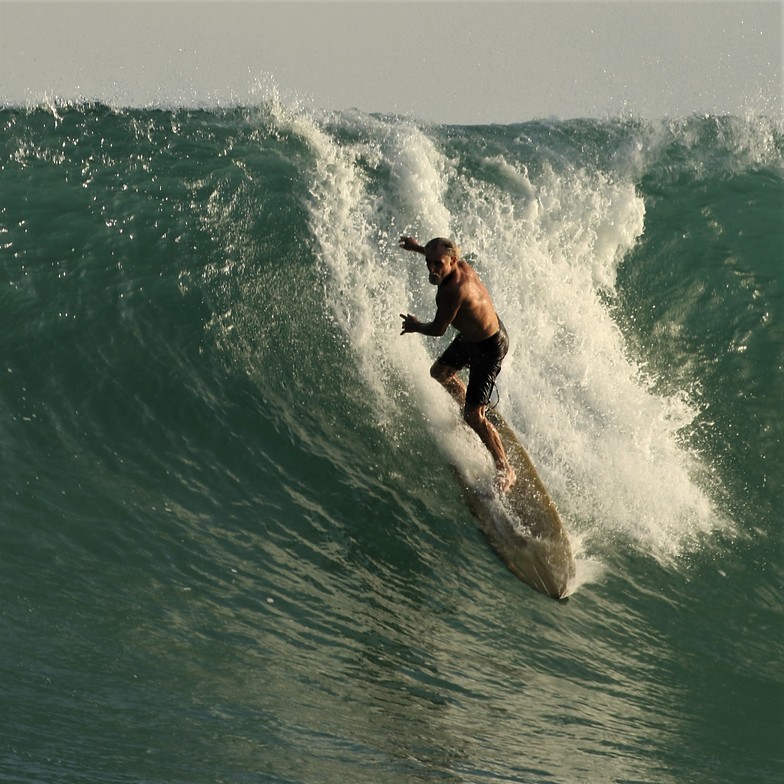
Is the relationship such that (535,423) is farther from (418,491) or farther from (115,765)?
(115,765)

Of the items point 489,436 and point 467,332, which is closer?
point 467,332

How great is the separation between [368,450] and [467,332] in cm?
124

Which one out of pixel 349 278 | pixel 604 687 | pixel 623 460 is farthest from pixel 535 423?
pixel 604 687

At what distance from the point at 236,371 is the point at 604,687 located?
11.9 feet

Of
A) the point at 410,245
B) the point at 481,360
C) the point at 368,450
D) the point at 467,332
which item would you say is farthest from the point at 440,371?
the point at 410,245

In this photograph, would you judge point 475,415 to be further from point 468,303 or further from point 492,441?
point 468,303

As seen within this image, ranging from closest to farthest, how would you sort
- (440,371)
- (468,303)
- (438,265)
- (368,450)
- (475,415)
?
(438,265)
(468,303)
(475,415)
(440,371)
(368,450)

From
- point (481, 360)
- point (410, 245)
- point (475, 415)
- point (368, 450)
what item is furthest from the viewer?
point (368, 450)

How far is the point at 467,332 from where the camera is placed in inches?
269

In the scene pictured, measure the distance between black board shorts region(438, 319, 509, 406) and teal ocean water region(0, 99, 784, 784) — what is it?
1.81 feet

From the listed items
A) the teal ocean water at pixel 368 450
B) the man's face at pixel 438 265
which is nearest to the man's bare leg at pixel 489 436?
the teal ocean water at pixel 368 450

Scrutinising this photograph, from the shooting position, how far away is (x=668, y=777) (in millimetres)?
5164

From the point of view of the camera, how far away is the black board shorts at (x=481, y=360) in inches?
272

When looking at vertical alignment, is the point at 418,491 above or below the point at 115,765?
above
